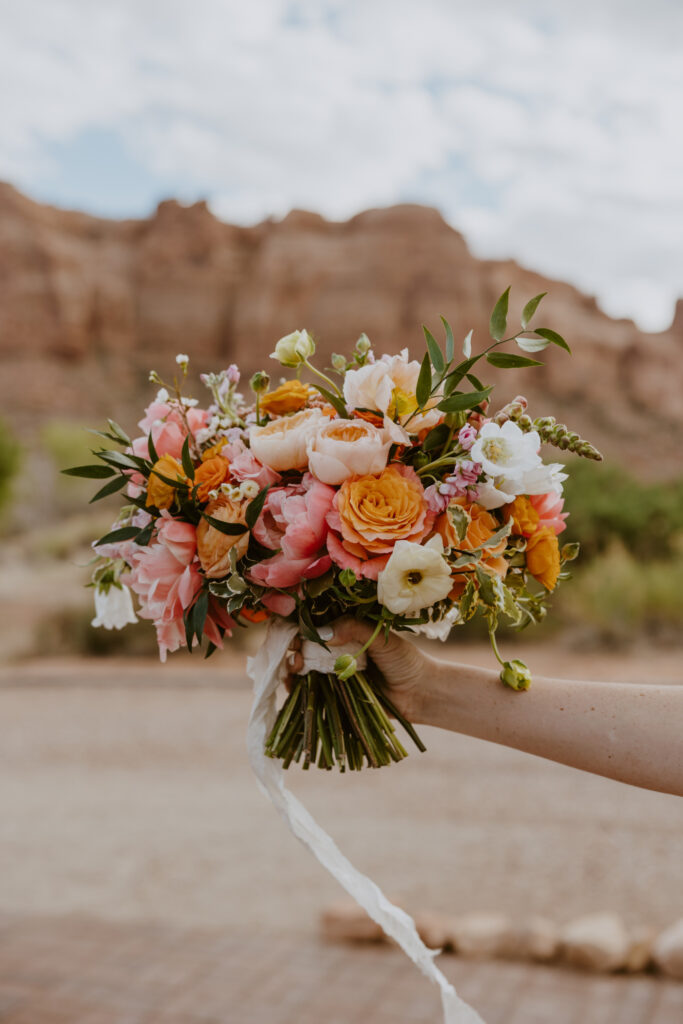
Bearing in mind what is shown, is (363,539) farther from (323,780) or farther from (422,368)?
(323,780)

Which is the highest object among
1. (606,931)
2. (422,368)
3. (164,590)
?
(422,368)

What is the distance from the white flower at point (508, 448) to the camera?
161cm

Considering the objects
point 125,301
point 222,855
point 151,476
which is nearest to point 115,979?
point 222,855

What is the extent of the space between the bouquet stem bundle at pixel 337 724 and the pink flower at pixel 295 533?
0.91 ft

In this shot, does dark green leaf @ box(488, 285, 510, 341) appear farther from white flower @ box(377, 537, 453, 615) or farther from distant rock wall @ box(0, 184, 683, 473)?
distant rock wall @ box(0, 184, 683, 473)

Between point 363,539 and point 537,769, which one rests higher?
point 363,539

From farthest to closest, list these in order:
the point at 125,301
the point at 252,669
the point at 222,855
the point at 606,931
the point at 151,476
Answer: the point at 125,301
the point at 222,855
the point at 606,931
the point at 252,669
the point at 151,476

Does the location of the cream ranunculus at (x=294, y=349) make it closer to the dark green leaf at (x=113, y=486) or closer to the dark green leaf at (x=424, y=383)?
the dark green leaf at (x=424, y=383)

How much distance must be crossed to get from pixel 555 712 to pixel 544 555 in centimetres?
31

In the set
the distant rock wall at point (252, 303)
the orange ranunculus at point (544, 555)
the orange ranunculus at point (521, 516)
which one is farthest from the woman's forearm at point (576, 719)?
the distant rock wall at point (252, 303)

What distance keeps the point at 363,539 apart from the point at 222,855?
440 cm

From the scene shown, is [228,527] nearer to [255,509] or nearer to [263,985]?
[255,509]

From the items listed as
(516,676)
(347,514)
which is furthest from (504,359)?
(516,676)

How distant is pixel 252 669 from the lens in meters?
1.93
